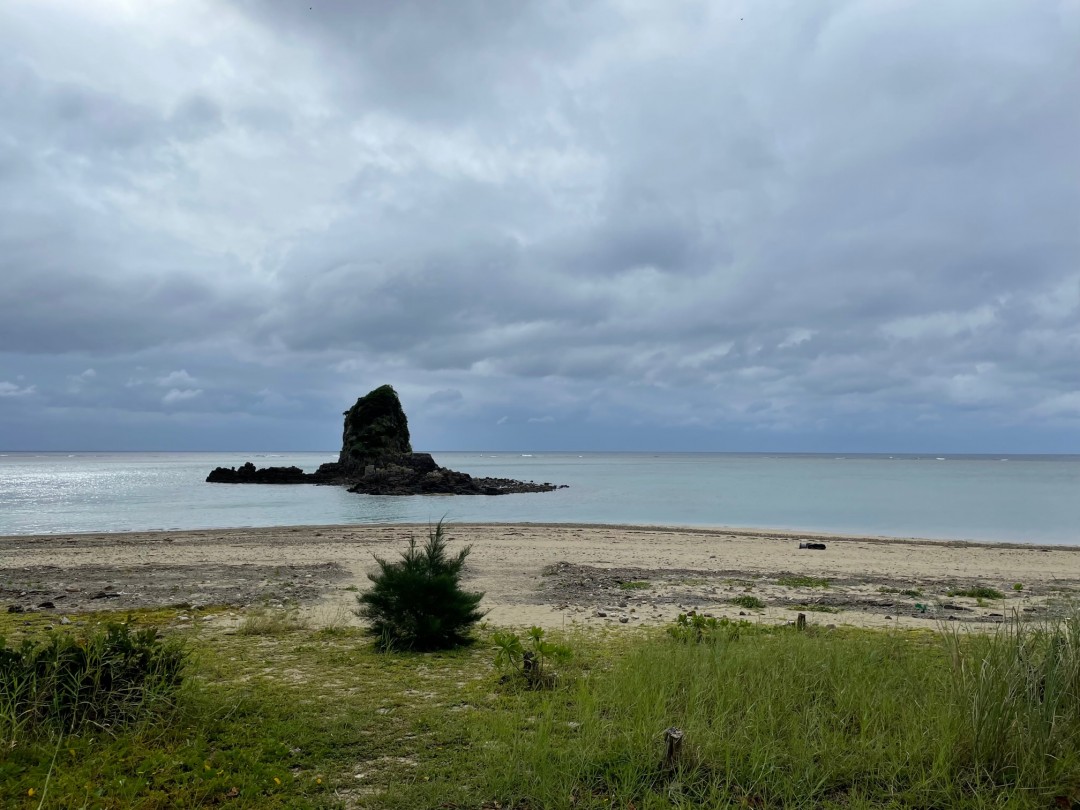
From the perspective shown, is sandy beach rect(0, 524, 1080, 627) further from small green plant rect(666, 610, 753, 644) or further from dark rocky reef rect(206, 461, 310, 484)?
dark rocky reef rect(206, 461, 310, 484)

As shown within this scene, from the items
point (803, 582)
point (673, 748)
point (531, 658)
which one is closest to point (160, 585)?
point (531, 658)

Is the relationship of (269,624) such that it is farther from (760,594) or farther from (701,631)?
(760,594)

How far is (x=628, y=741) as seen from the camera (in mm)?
5430

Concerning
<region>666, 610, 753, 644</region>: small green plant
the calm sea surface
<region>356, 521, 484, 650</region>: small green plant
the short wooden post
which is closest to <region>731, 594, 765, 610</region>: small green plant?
<region>666, 610, 753, 644</region>: small green plant

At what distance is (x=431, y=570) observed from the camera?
998 centimetres

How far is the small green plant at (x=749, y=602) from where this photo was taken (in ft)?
44.6

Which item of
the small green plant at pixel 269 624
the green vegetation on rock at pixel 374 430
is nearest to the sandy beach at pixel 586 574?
the small green plant at pixel 269 624

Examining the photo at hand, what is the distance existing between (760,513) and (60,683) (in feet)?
148

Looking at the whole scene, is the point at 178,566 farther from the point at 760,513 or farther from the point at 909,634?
the point at 760,513

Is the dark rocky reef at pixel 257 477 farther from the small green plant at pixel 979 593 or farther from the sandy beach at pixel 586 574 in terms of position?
the small green plant at pixel 979 593

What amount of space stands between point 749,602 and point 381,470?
2639 inches

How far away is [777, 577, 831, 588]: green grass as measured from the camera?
55.5 ft

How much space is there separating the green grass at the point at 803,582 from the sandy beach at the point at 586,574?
51 mm

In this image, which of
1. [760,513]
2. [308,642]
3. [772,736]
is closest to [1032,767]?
[772,736]
